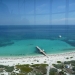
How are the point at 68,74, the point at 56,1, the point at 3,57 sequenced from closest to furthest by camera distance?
the point at 68,74, the point at 56,1, the point at 3,57

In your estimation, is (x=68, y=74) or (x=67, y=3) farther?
(x=67, y=3)

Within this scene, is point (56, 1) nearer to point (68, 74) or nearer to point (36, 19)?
point (36, 19)

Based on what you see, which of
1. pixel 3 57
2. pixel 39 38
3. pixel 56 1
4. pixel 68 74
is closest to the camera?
pixel 68 74

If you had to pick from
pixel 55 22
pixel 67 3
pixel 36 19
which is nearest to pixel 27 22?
pixel 36 19

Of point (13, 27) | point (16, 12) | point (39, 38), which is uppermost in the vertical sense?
point (16, 12)

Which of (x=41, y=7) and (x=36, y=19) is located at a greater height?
(x=41, y=7)

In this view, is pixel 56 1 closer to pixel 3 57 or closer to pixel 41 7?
pixel 41 7
